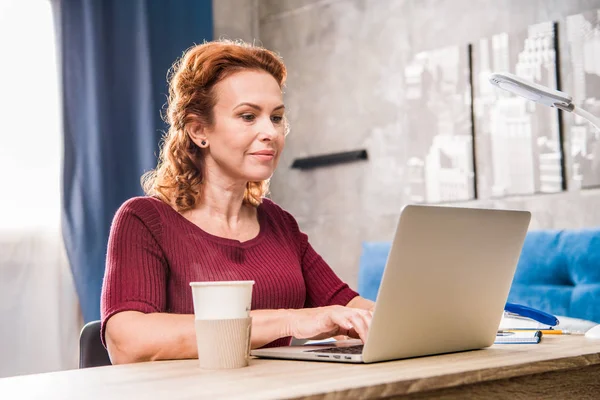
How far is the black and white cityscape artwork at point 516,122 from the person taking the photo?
2.72 meters

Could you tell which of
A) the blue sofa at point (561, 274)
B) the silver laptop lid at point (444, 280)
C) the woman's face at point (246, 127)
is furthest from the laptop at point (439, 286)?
the blue sofa at point (561, 274)

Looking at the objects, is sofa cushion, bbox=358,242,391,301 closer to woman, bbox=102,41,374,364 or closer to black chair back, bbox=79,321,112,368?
woman, bbox=102,41,374,364

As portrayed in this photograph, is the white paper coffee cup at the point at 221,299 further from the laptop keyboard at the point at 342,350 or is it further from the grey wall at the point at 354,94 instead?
the grey wall at the point at 354,94

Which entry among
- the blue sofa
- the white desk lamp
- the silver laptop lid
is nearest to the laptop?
the silver laptop lid

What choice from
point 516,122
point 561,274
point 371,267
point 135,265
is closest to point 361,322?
point 135,265

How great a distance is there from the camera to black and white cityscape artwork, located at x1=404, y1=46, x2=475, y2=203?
298cm

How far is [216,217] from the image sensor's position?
5.83ft

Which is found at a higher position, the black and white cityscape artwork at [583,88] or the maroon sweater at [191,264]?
the black and white cityscape artwork at [583,88]

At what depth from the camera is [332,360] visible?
108cm

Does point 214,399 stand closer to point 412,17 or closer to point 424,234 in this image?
point 424,234

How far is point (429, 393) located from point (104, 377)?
42 centimetres

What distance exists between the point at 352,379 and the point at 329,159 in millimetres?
2617

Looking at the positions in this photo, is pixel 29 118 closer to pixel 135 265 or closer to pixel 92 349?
pixel 92 349

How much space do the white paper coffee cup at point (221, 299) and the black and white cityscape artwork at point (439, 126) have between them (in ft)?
6.66
